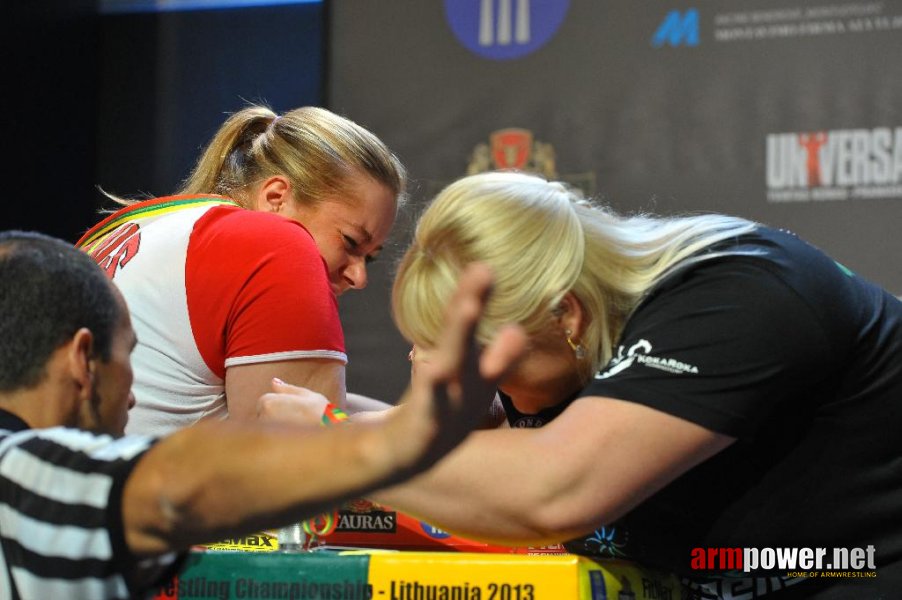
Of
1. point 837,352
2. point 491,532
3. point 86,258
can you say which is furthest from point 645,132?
point 86,258

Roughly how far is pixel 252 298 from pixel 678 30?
1.52 m

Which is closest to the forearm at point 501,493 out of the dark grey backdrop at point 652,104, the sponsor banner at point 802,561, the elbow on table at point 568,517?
the elbow on table at point 568,517

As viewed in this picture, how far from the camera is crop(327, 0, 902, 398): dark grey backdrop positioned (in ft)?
8.18

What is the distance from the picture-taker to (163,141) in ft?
11.0

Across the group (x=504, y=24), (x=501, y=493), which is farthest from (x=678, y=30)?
(x=501, y=493)

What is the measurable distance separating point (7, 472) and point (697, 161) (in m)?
2.05

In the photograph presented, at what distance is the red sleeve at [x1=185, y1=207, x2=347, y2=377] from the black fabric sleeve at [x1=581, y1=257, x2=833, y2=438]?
461 mm

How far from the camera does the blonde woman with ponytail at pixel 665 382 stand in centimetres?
116

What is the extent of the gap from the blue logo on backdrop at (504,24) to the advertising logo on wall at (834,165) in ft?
1.98

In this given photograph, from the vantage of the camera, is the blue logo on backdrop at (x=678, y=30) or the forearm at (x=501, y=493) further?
the blue logo on backdrop at (x=678, y=30)

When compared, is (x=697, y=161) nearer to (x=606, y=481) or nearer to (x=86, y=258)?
(x=606, y=481)

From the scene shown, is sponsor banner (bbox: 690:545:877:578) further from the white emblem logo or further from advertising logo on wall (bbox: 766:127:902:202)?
advertising logo on wall (bbox: 766:127:902:202)

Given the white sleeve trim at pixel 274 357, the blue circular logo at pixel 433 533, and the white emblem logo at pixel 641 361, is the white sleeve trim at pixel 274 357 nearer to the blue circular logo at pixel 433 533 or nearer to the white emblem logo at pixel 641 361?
the blue circular logo at pixel 433 533

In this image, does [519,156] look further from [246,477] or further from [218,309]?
[246,477]
